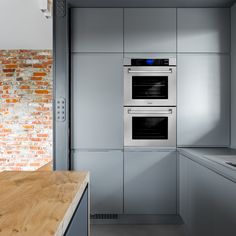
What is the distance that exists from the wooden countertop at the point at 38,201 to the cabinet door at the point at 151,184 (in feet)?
4.30

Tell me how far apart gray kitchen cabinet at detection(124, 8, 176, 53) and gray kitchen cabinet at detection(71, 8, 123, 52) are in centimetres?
8

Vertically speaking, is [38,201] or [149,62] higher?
[149,62]

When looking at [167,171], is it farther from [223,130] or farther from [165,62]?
[165,62]

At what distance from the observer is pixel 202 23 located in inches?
98.3

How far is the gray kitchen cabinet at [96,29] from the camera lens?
2.49m

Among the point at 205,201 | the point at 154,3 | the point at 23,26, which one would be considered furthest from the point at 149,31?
the point at 23,26

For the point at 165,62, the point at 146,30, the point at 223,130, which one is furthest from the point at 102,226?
the point at 146,30

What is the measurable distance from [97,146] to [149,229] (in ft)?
3.12

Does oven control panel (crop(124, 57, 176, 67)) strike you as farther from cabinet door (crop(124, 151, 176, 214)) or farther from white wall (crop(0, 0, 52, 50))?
white wall (crop(0, 0, 52, 50))

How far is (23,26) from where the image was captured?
3.32m

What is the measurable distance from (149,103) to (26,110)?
2755mm

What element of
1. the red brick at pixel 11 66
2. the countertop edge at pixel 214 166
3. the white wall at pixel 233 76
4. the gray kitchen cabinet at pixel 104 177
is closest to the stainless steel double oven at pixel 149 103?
the gray kitchen cabinet at pixel 104 177

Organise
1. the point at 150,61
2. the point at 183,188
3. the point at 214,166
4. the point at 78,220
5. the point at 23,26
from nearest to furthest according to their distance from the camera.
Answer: the point at 78,220
the point at 214,166
the point at 183,188
the point at 150,61
the point at 23,26

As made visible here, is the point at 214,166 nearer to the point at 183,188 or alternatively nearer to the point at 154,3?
the point at 183,188
